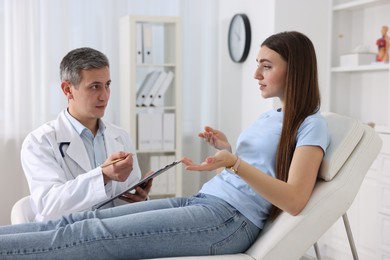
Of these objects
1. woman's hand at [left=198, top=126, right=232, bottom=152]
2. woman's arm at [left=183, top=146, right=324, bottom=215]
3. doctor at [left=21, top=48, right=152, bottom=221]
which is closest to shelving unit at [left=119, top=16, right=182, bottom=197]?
doctor at [left=21, top=48, right=152, bottom=221]

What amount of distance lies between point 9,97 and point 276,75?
2.30 m

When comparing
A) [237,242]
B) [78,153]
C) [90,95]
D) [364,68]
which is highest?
[364,68]

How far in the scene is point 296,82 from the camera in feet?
5.92

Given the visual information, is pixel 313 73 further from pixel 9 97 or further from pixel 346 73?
pixel 9 97

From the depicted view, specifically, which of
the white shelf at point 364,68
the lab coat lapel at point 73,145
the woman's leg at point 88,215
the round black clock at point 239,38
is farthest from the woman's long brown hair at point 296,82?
the round black clock at point 239,38

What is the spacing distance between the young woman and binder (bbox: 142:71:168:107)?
6.31 ft

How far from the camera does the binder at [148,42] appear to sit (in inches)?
146

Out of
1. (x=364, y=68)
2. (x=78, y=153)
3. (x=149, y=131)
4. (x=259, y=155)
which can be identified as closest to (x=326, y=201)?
(x=259, y=155)

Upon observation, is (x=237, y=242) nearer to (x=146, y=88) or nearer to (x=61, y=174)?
(x=61, y=174)

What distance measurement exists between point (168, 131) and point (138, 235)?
2206mm

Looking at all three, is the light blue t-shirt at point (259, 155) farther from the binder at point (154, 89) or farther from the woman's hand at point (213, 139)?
the binder at point (154, 89)

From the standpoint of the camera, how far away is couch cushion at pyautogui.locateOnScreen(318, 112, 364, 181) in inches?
68.0

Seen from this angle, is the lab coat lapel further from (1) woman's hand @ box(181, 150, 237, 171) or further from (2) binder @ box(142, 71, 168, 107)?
(2) binder @ box(142, 71, 168, 107)

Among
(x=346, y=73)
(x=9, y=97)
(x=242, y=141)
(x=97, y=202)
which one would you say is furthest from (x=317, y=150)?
(x=9, y=97)
